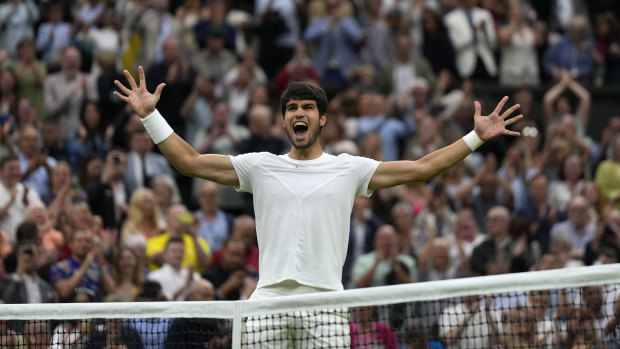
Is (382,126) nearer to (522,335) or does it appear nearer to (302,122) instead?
(522,335)

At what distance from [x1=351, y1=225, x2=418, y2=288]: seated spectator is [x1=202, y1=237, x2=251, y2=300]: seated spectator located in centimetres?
153

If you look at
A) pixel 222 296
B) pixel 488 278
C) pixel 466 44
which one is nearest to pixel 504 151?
pixel 466 44

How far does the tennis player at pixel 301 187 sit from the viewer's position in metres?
9.12

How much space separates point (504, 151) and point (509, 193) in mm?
2174

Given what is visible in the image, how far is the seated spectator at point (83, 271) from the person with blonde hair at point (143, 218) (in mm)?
1485

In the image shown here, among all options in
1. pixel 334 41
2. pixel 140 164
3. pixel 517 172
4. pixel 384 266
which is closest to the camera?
pixel 384 266

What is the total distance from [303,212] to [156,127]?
1.26 metres

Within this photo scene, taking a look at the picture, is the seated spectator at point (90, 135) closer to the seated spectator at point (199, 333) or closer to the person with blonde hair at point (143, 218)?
the person with blonde hair at point (143, 218)

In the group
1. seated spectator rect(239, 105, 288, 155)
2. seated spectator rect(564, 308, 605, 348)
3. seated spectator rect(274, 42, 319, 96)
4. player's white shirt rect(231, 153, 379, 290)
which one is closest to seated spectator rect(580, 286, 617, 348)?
seated spectator rect(564, 308, 605, 348)

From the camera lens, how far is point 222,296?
14734mm

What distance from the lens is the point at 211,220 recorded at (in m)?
17.3

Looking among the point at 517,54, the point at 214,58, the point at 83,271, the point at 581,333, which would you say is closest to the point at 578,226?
the point at 517,54

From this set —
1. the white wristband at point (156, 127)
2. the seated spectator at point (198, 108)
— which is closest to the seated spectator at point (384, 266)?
the seated spectator at point (198, 108)

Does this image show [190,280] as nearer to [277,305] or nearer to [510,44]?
[277,305]
